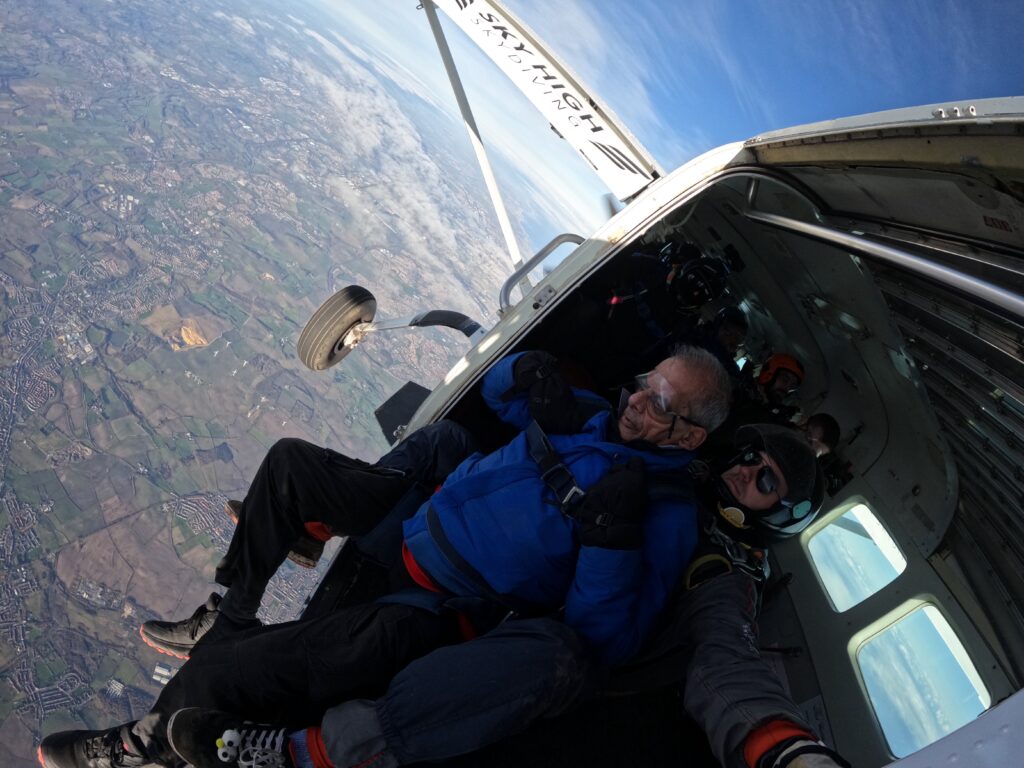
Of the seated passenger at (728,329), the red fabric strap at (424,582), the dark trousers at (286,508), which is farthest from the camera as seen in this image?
the seated passenger at (728,329)

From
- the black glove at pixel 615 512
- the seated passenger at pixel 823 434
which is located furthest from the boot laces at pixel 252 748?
the seated passenger at pixel 823 434

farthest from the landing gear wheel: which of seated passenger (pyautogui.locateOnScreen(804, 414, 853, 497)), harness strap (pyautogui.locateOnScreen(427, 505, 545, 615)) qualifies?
seated passenger (pyautogui.locateOnScreen(804, 414, 853, 497))

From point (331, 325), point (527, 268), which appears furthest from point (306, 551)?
point (331, 325)

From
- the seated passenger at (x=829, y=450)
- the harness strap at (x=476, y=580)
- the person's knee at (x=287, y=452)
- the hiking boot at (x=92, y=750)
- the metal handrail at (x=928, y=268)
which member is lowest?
the hiking boot at (x=92, y=750)

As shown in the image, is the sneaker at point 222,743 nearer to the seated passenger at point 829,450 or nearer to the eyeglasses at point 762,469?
the eyeglasses at point 762,469

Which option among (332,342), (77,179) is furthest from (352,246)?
(332,342)

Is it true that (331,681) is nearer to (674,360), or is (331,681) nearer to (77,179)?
(674,360)

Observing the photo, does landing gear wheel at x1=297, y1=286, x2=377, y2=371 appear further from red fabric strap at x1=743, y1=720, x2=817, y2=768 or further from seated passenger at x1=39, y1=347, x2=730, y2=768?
red fabric strap at x1=743, y1=720, x2=817, y2=768
